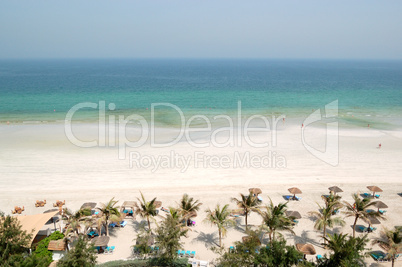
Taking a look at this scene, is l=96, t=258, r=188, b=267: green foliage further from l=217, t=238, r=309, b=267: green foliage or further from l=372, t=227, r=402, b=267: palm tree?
l=372, t=227, r=402, b=267: palm tree

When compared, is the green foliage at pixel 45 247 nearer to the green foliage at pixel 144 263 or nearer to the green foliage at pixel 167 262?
the green foliage at pixel 144 263

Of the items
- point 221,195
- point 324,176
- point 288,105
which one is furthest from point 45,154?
point 288,105

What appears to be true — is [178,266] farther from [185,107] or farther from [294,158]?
[185,107]

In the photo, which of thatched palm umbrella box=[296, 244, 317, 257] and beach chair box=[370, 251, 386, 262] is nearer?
thatched palm umbrella box=[296, 244, 317, 257]

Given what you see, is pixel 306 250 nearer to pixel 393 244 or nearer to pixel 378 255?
pixel 393 244

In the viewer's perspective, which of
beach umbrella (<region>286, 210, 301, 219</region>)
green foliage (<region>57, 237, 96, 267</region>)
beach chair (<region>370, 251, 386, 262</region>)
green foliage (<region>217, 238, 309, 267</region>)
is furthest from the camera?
beach umbrella (<region>286, 210, 301, 219</region>)

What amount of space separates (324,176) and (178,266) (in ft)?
60.3

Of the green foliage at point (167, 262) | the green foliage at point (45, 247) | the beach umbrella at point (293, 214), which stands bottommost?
the green foliage at point (167, 262)

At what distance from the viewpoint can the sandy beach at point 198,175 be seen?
20609 mm

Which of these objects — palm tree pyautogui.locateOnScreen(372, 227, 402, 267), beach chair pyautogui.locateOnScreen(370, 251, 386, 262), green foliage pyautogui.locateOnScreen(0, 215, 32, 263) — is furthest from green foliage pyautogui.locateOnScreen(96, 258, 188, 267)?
beach chair pyautogui.locateOnScreen(370, 251, 386, 262)

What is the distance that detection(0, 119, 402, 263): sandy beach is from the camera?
20.6 meters

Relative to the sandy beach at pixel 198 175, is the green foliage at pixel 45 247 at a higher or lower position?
lower

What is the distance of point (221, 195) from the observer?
78.0 feet

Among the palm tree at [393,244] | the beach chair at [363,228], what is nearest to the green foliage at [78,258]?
the palm tree at [393,244]
